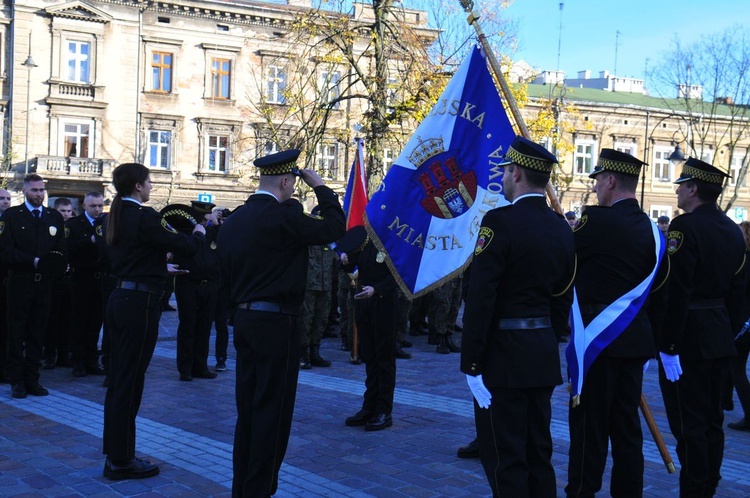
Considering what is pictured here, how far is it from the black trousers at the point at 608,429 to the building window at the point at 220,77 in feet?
124

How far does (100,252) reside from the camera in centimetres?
981

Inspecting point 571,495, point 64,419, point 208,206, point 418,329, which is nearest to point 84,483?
point 64,419

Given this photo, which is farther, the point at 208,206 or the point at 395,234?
the point at 208,206

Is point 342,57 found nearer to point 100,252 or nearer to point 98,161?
point 100,252

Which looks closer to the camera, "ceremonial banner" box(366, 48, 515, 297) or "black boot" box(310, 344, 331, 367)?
"ceremonial banner" box(366, 48, 515, 297)

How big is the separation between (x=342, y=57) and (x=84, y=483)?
16.1 metres

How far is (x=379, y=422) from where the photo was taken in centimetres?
748

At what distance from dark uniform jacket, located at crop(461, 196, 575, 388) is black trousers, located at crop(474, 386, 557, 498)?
0.12 meters

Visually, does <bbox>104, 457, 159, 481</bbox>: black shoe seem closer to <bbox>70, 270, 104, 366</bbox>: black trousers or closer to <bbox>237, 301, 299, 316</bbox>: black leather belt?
<bbox>237, 301, 299, 316</bbox>: black leather belt

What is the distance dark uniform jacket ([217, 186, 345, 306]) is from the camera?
5.01 m

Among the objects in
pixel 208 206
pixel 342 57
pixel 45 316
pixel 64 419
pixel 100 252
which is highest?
pixel 342 57

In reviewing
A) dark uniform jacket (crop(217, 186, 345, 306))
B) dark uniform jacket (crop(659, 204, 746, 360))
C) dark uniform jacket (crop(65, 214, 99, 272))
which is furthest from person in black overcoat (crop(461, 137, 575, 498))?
dark uniform jacket (crop(65, 214, 99, 272))

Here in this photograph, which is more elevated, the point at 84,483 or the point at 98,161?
the point at 98,161

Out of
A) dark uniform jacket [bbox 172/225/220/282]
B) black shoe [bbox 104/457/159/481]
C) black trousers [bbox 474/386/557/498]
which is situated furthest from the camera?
dark uniform jacket [bbox 172/225/220/282]
